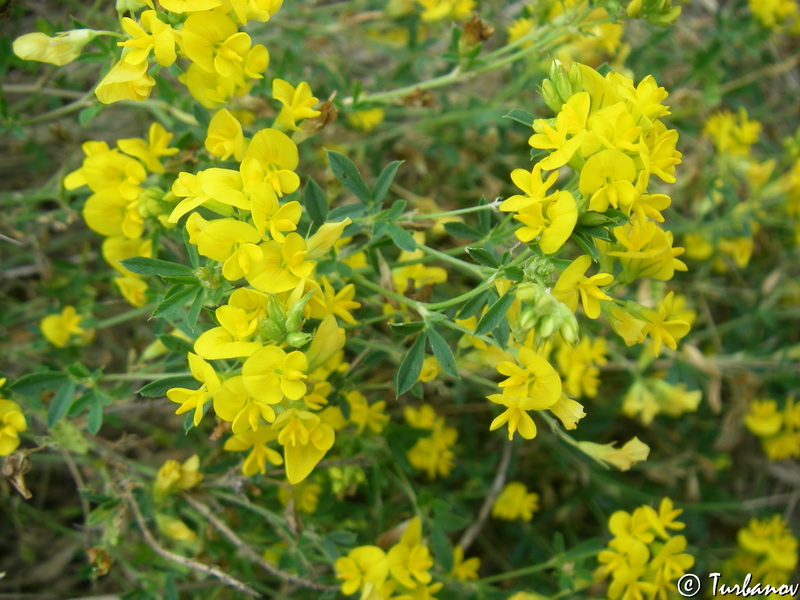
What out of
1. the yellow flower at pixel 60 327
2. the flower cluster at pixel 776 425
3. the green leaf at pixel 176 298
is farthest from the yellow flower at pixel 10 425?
the flower cluster at pixel 776 425

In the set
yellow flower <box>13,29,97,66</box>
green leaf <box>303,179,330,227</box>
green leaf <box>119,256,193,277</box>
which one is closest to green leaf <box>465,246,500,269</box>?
green leaf <box>303,179,330,227</box>

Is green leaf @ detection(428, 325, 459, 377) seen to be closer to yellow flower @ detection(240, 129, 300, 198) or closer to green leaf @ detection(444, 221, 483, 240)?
green leaf @ detection(444, 221, 483, 240)

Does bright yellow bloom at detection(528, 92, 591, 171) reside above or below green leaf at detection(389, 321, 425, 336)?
above

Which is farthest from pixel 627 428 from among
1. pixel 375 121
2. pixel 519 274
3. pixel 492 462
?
pixel 519 274

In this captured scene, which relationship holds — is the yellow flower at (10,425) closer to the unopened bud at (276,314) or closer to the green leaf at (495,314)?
the unopened bud at (276,314)

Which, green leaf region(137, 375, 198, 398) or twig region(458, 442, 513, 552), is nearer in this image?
green leaf region(137, 375, 198, 398)

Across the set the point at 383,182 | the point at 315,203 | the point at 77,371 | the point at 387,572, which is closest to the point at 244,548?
the point at 387,572
